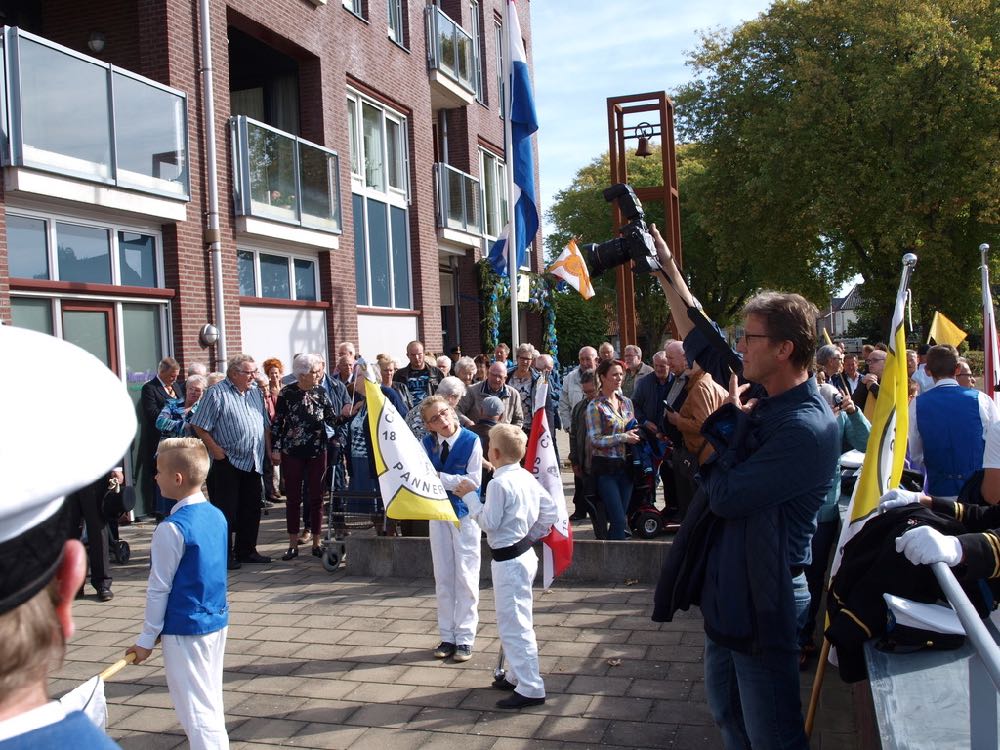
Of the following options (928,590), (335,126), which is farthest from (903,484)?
(335,126)

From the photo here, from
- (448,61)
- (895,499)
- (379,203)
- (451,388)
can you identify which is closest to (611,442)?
(451,388)

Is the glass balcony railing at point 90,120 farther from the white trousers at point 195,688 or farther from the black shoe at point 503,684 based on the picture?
the black shoe at point 503,684

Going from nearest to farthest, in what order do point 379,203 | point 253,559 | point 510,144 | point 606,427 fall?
point 606,427, point 253,559, point 510,144, point 379,203

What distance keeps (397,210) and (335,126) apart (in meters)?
2.82

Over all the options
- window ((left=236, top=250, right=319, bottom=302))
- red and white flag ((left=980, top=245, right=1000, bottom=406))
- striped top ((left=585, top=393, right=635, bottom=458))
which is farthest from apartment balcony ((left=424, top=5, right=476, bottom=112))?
red and white flag ((left=980, top=245, right=1000, bottom=406))

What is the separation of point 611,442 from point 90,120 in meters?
6.73

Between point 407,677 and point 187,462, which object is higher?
point 187,462

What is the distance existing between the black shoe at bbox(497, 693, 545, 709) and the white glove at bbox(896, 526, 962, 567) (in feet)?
8.69

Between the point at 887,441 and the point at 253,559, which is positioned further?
the point at 253,559

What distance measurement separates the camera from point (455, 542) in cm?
574

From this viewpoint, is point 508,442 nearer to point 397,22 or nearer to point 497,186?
point 397,22

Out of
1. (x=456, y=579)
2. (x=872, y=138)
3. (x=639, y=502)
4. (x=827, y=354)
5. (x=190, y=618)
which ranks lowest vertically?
(x=639, y=502)

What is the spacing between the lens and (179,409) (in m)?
8.88

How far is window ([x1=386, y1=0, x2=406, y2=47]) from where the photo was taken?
17.8 m
